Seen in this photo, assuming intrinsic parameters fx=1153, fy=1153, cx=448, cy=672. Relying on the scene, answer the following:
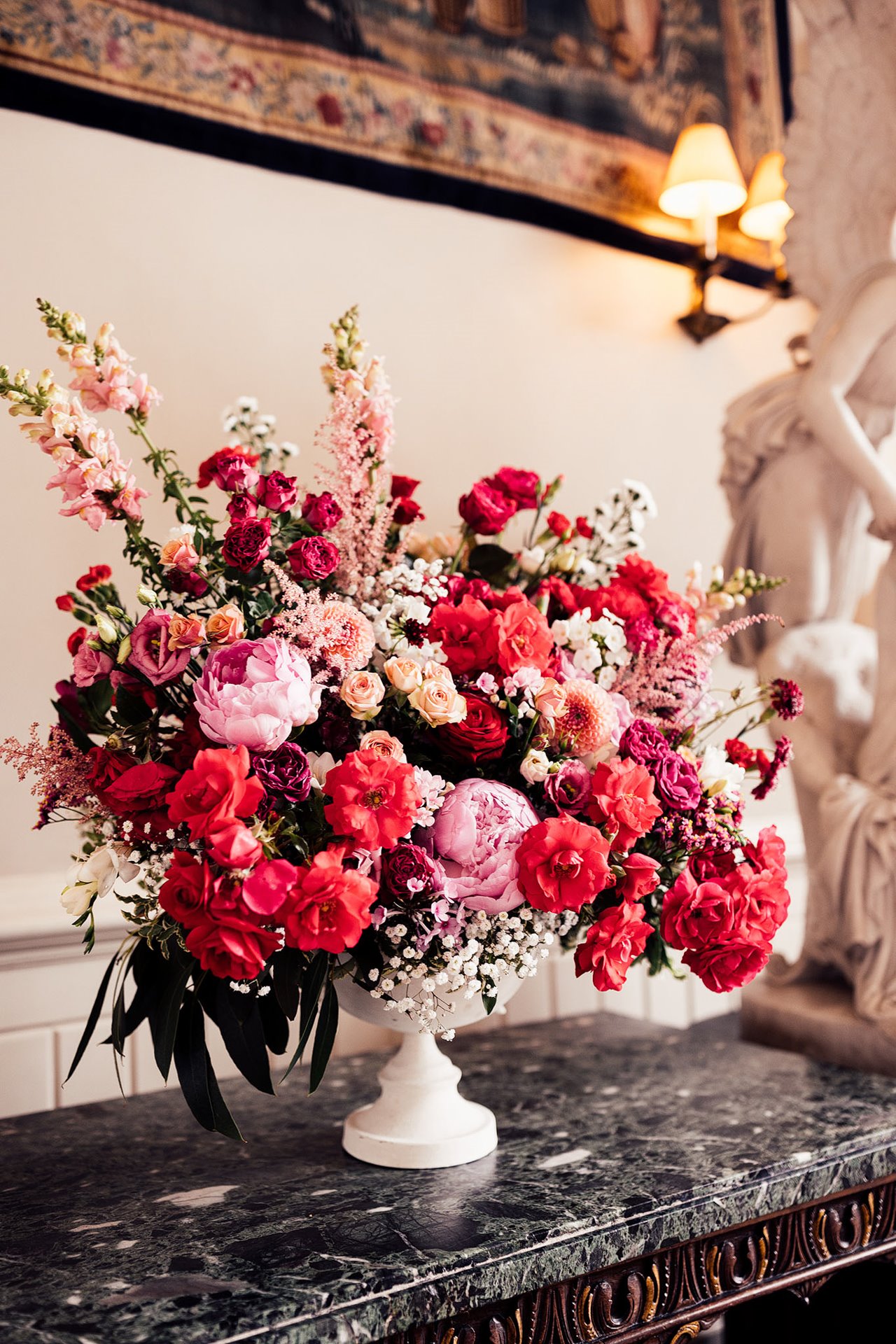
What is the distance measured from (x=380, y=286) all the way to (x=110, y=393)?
3.27 feet

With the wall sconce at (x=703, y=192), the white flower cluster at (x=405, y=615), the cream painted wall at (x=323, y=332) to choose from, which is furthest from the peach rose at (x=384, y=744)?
the wall sconce at (x=703, y=192)

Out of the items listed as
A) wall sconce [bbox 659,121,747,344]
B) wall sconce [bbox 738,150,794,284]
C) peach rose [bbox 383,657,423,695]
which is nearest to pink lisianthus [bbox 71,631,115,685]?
peach rose [bbox 383,657,423,695]

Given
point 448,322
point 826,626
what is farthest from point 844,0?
point 826,626

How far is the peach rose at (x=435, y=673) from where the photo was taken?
50.4 inches

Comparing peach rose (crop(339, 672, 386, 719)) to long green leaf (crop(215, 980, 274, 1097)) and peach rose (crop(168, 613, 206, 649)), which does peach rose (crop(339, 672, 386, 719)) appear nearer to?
peach rose (crop(168, 613, 206, 649))

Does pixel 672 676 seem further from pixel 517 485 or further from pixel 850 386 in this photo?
pixel 850 386

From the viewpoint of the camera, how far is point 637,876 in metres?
1.32

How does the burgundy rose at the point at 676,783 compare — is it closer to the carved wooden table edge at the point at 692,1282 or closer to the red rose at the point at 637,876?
the red rose at the point at 637,876

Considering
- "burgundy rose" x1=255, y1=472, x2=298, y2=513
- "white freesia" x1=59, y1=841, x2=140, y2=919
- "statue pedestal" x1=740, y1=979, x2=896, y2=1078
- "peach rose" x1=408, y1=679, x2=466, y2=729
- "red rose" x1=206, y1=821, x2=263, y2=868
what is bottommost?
"statue pedestal" x1=740, y1=979, x2=896, y2=1078

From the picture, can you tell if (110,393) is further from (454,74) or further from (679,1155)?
(454,74)

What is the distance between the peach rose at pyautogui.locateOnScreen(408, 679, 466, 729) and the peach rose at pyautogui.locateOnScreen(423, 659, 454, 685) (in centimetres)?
1

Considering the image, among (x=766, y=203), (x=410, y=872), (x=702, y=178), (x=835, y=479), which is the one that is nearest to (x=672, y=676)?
(x=410, y=872)

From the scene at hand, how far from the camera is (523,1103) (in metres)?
1.71

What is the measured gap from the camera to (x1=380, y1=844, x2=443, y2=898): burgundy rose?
4.03 ft
